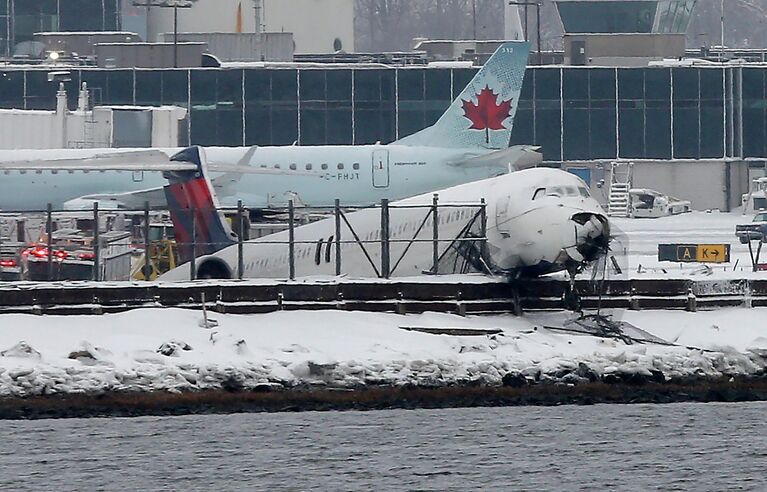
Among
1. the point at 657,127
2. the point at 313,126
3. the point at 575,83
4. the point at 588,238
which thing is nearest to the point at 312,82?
the point at 313,126

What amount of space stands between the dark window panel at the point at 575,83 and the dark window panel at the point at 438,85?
655 cm

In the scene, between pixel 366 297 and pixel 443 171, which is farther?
pixel 443 171

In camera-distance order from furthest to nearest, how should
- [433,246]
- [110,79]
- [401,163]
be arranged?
[110,79] → [401,163] → [433,246]

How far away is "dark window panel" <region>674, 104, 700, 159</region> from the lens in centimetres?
10219

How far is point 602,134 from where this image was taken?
335 ft

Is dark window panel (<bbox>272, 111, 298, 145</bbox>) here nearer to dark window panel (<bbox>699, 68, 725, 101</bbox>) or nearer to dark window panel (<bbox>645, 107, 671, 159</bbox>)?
dark window panel (<bbox>645, 107, 671, 159</bbox>)

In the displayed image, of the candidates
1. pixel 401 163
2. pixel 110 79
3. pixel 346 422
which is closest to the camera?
pixel 346 422

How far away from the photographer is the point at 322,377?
3322 cm

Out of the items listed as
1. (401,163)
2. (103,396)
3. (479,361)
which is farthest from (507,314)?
(401,163)

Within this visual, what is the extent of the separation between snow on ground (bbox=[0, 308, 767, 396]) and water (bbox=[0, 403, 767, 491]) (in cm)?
78

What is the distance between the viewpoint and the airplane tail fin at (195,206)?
47719 millimetres

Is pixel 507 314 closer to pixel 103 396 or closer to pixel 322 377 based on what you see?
pixel 322 377

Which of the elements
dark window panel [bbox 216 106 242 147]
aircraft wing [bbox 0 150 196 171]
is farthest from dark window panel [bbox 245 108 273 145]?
aircraft wing [bbox 0 150 196 171]

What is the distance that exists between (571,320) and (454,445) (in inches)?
340
